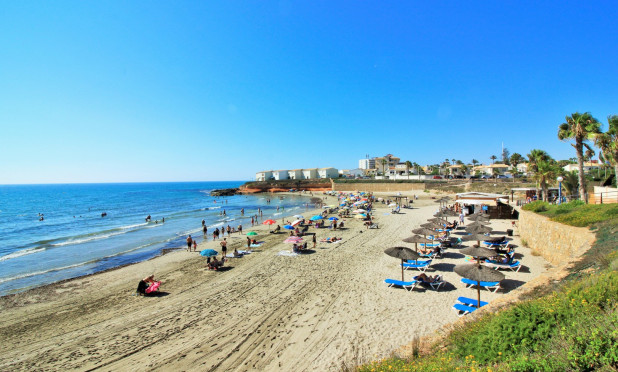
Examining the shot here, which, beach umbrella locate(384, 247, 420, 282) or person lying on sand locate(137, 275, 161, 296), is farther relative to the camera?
person lying on sand locate(137, 275, 161, 296)

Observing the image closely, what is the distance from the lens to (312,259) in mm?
17391

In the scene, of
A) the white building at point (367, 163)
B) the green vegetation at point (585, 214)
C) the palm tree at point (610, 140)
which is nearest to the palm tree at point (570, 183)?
the palm tree at point (610, 140)

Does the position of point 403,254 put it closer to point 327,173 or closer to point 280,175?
point 327,173

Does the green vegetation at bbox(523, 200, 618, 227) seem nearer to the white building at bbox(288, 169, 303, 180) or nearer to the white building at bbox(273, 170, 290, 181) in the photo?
the white building at bbox(288, 169, 303, 180)

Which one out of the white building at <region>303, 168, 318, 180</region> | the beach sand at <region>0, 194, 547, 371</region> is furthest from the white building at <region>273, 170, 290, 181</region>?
the beach sand at <region>0, 194, 547, 371</region>

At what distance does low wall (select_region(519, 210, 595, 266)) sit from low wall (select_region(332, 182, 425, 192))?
161ft

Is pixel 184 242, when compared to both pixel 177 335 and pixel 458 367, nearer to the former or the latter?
pixel 177 335

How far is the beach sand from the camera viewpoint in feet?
26.5

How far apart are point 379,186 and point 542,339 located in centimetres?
7161

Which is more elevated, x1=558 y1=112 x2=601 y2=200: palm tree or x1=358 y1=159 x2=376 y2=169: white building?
x1=358 y1=159 x2=376 y2=169: white building

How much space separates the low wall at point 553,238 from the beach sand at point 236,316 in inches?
26.5

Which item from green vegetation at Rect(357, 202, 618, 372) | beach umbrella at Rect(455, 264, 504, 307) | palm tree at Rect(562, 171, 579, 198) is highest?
palm tree at Rect(562, 171, 579, 198)

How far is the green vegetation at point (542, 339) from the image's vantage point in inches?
136

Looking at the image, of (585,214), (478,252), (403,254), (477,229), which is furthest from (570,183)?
(403,254)
